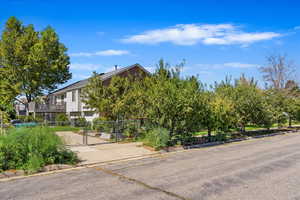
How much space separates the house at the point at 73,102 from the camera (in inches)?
1163

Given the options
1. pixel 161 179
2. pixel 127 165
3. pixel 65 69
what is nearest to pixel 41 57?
pixel 65 69

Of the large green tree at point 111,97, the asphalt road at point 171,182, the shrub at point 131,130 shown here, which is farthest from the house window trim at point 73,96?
the asphalt road at point 171,182

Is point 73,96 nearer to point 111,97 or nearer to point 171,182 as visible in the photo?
point 111,97

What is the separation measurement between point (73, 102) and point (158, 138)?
23.2 meters

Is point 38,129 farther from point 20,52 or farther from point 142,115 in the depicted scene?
point 20,52

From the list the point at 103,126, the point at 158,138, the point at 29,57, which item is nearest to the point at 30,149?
the point at 158,138

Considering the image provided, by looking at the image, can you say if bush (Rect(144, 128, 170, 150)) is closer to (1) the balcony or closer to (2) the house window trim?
(2) the house window trim

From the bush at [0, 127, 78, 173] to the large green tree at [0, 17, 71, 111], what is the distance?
23.0 m

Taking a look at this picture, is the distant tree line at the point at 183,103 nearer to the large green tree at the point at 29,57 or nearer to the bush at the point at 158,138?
the bush at the point at 158,138

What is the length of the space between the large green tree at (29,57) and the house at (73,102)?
349 cm

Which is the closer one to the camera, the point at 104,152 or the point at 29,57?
the point at 104,152

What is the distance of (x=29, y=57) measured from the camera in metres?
28.6

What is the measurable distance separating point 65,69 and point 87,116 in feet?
26.0

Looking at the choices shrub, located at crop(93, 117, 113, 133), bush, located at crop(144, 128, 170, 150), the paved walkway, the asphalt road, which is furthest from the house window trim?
the asphalt road
